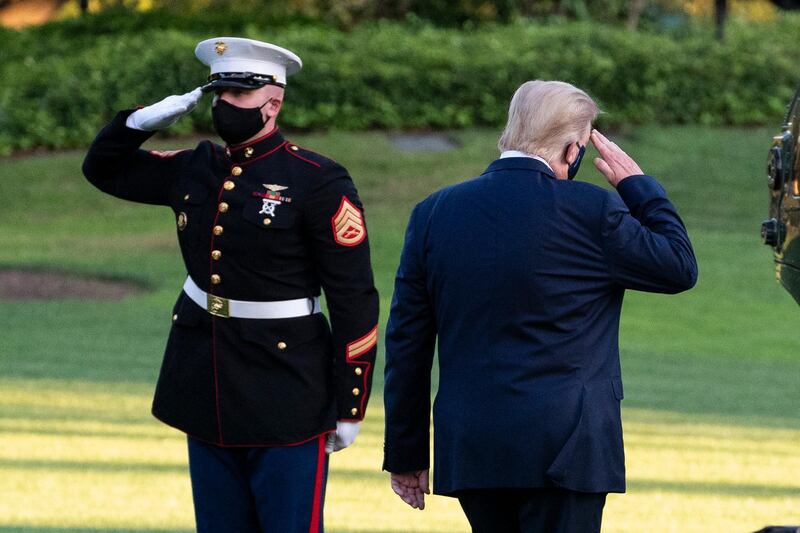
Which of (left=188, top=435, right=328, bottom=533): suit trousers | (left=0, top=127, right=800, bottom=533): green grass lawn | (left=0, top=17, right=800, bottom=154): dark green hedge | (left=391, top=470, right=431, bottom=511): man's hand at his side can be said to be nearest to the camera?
(left=391, top=470, right=431, bottom=511): man's hand at his side

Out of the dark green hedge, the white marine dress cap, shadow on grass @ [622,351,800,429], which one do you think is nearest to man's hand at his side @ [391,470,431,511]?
the white marine dress cap

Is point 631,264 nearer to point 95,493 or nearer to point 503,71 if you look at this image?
point 95,493

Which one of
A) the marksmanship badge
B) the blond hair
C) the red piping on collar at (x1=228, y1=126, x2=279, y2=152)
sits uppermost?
the blond hair

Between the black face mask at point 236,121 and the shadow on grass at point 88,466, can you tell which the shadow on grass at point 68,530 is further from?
the black face mask at point 236,121

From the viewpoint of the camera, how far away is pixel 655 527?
20.8 feet

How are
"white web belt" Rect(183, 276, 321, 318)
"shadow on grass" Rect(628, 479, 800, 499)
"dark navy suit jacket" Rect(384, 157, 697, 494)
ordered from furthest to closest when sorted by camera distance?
"shadow on grass" Rect(628, 479, 800, 499), "white web belt" Rect(183, 276, 321, 318), "dark navy suit jacket" Rect(384, 157, 697, 494)

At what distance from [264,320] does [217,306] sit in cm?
14

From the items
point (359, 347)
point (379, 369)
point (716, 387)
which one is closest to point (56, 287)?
point (379, 369)

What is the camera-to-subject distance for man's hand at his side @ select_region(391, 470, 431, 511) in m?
3.65

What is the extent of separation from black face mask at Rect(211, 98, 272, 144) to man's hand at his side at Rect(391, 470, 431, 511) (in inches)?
41.4

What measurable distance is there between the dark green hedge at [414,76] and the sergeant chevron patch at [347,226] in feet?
56.4

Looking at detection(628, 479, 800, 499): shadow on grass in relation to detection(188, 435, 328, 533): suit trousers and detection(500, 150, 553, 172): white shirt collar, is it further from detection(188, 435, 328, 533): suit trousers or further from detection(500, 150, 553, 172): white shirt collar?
detection(500, 150, 553, 172): white shirt collar

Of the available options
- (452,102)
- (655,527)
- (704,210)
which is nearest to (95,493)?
(655,527)

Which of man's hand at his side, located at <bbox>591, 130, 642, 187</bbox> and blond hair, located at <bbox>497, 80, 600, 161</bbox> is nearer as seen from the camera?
blond hair, located at <bbox>497, 80, 600, 161</bbox>
